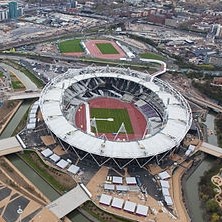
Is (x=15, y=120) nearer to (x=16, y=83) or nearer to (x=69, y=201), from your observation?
(x=16, y=83)

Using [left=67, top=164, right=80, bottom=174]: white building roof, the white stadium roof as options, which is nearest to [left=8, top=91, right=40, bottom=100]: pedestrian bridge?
the white stadium roof

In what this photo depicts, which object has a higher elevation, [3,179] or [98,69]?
[98,69]

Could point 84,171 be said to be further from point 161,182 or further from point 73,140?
point 161,182

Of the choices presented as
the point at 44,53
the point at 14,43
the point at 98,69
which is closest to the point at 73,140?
the point at 98,69

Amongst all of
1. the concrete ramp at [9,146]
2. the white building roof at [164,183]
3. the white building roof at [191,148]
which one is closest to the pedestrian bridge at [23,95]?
the concrete ramp at [9,146]

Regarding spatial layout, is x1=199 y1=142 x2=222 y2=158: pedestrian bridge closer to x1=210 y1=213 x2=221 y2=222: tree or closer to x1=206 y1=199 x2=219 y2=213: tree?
x1=206 y1=199 x2=219 y2=213: tree

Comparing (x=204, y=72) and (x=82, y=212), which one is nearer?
(x=82, y=212)

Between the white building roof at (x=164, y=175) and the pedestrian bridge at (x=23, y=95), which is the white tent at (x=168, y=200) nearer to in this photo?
the white building roof at (x=164, y=175)
